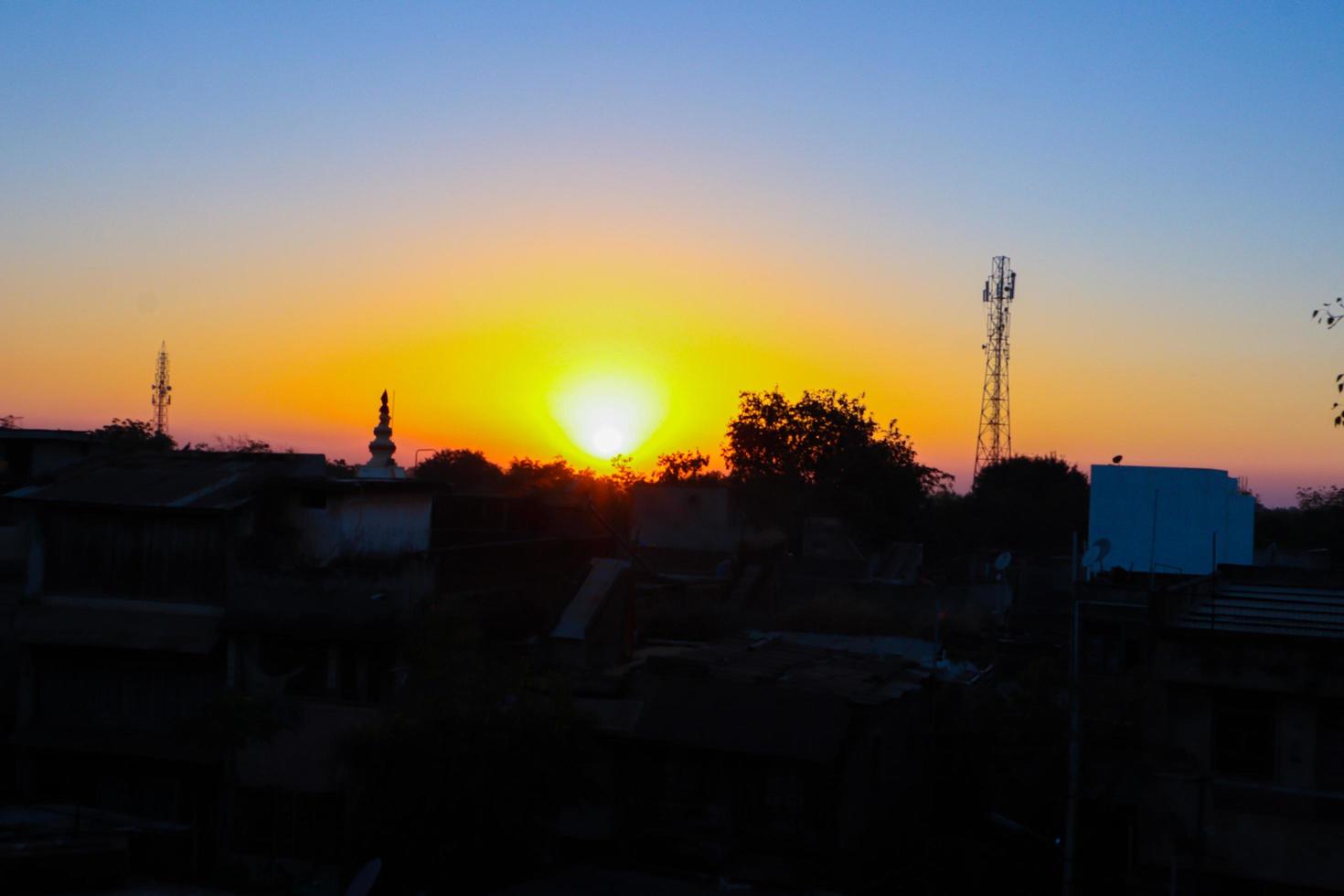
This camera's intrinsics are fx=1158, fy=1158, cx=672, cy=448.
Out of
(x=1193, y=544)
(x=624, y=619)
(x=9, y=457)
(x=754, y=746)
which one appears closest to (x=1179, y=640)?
(x=754, y=746)

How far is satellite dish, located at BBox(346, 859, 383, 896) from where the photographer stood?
15.6 meters

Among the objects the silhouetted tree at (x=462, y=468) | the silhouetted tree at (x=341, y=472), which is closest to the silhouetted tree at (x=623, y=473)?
the silhouetted tree at (x=462, y=468)

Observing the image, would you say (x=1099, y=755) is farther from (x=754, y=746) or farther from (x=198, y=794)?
(x=198, y=794)

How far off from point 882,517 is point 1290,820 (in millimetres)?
44947

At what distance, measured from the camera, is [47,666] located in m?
20.0

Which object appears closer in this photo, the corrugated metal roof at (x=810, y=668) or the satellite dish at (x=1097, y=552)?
the satellite dish at (x=1097, y=552)

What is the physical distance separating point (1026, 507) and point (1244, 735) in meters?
56.6

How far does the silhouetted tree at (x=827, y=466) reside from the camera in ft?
198

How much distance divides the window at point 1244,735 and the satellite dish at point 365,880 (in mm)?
11561

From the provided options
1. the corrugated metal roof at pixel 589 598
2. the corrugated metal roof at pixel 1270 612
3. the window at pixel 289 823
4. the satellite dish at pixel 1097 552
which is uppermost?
the satellite dish at pixel 1097 552

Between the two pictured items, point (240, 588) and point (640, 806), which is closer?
point (640, 806)

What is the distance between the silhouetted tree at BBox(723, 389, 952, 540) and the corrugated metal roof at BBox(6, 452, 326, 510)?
1562 inches

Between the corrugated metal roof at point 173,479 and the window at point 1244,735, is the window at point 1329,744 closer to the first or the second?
the window at point 1244,735

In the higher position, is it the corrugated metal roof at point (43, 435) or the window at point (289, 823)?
the corrugated metal roof at point (43, 435)
